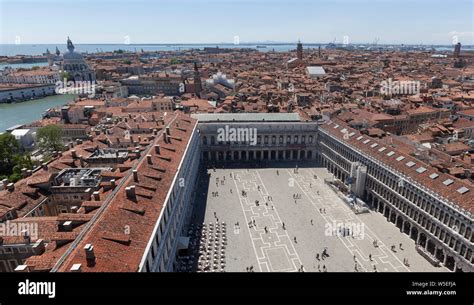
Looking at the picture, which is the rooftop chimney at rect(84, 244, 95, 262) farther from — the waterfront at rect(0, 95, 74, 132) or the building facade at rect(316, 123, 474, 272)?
the waterfront at rect(0, 95, 74, 132)

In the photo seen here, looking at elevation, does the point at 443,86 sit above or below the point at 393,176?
above

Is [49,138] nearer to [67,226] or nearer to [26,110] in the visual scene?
[67,226]

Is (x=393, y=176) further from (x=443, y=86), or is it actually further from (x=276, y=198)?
(x=443, y=86)

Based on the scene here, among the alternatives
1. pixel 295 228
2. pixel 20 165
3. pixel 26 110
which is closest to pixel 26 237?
pixel 295 228

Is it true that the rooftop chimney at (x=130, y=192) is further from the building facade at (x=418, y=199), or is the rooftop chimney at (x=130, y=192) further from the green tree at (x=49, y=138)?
the green tree at (x=49, y=138)

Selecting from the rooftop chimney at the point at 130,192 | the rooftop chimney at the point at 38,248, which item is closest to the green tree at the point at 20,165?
the rooftop chimney at the point at 38,248

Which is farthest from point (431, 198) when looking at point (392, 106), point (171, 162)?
point (392, 106)
